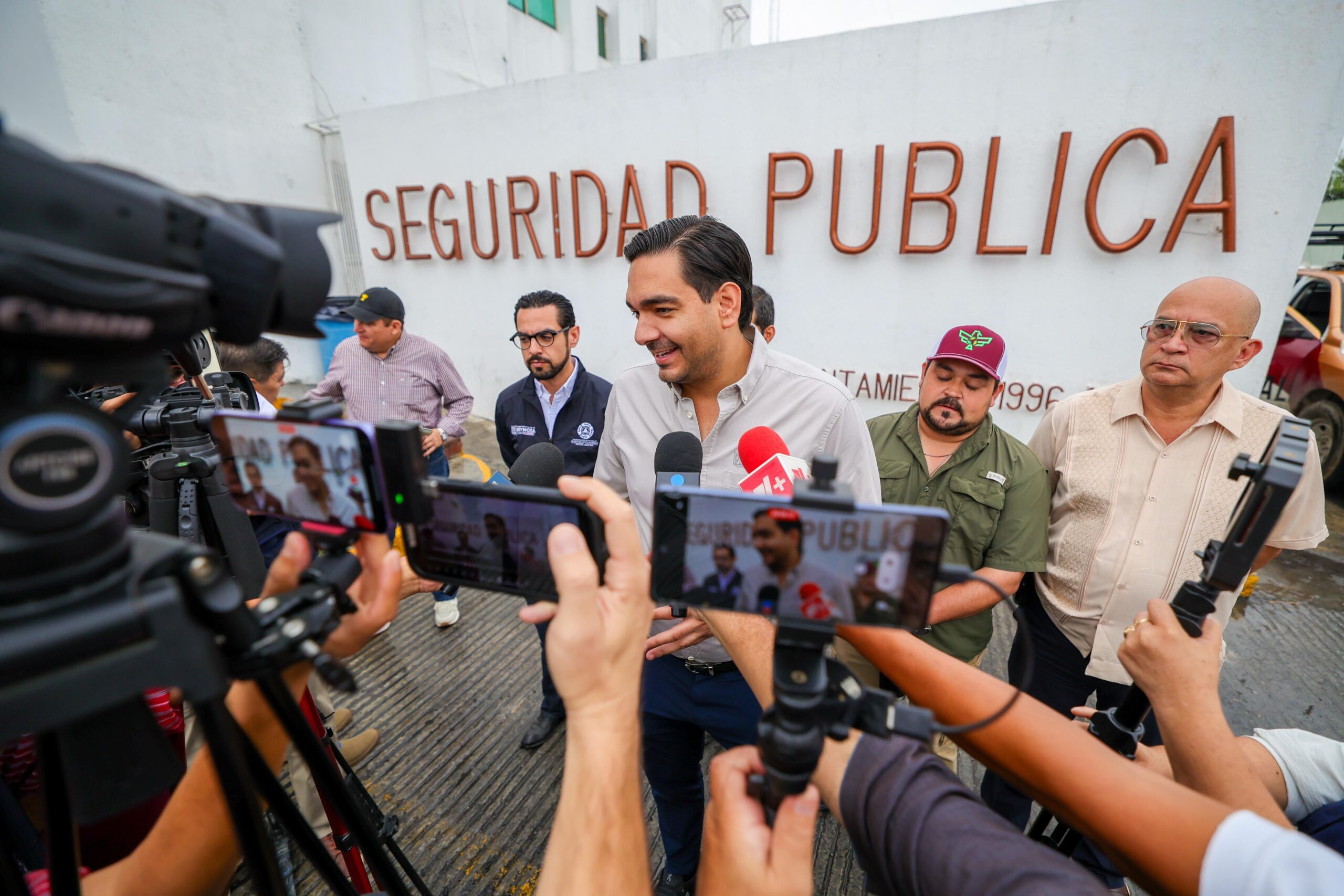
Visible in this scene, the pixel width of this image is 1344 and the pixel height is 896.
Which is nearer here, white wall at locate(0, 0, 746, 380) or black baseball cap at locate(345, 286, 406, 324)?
black baseball cap at locate(345, 286, 406, 324)

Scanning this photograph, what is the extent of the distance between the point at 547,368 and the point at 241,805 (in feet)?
8.70

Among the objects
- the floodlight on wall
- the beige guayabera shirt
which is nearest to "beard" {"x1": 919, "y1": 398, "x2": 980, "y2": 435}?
the beige guayabera shirt

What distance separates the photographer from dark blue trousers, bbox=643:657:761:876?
1772mm

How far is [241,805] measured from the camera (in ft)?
2.33

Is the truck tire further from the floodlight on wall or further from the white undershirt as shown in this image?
the floodlight on wall

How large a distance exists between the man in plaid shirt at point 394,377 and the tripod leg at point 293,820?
9.89 ft

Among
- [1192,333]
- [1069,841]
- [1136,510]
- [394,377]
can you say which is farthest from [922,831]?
[394,377]

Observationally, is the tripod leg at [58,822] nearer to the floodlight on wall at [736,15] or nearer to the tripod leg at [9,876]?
the tripod leg at [9,876]

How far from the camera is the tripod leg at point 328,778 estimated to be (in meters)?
0.78

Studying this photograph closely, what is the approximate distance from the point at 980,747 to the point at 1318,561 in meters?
→ 5.80

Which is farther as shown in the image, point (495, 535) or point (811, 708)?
point (495, 535)

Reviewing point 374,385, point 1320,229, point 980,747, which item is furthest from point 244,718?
point 1320,229

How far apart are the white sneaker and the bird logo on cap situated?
3379 millimetres

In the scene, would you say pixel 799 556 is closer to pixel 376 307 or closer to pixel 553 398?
pixel 553 398
